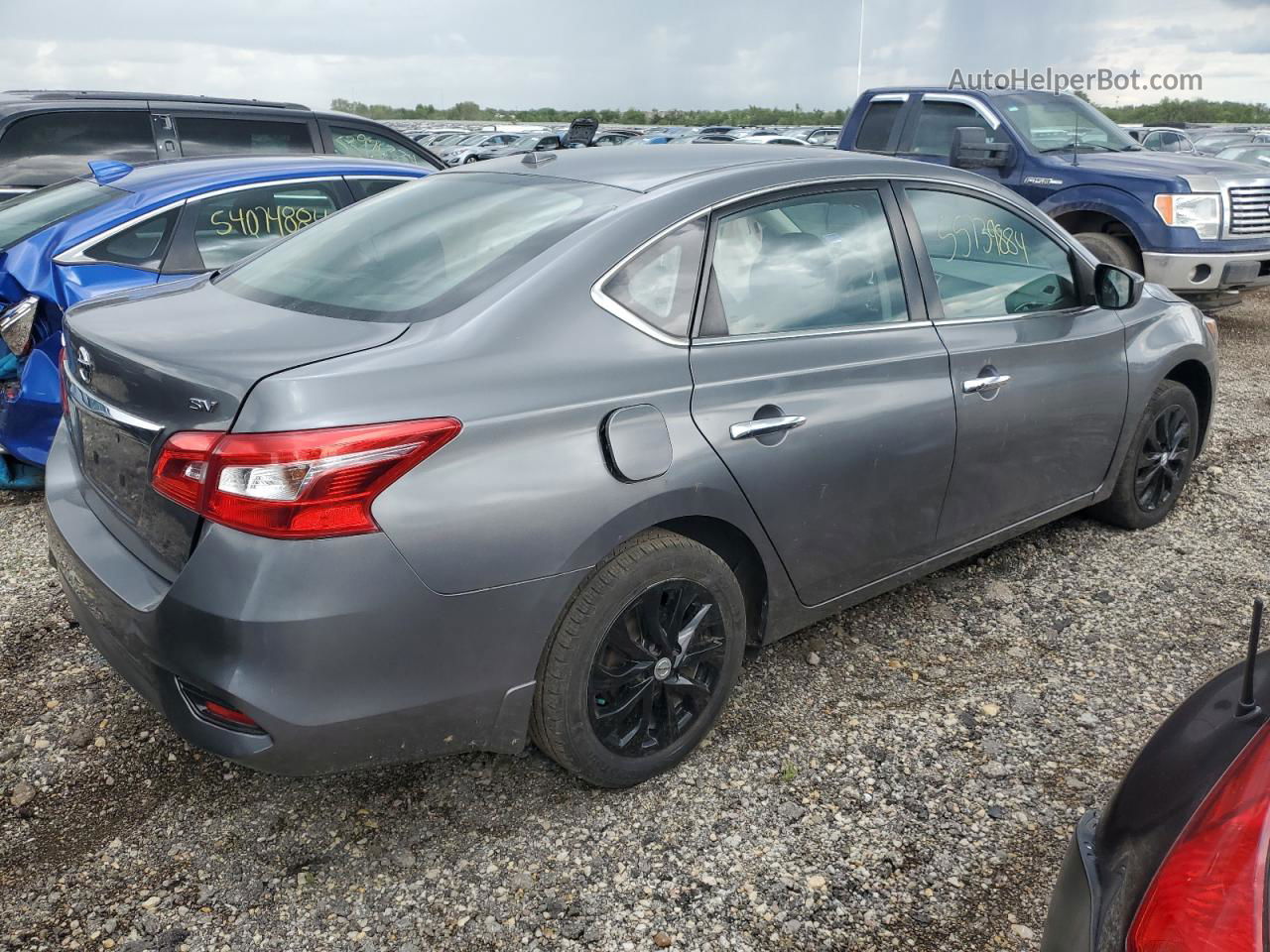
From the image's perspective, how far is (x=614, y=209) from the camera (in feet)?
8.92

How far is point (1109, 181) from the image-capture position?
7.94 m

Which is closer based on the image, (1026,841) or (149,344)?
(149,344)

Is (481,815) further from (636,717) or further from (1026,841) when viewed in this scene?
(1026,841)

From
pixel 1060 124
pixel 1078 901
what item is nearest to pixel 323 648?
pixel 1078 901

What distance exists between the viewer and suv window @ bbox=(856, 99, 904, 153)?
922 cm

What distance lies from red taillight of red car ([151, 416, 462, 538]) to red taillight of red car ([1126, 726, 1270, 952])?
4.92 ft

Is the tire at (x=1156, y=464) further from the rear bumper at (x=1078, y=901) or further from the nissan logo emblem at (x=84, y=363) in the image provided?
the nissan logo emblem at (x=84, y=363)

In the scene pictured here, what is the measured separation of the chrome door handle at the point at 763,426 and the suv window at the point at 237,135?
18.5ft

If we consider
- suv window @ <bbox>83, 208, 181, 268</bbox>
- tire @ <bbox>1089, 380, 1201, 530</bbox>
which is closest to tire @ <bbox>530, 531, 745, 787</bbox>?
tire @ <bbox>1089, 380, 1201, 530</bbox>

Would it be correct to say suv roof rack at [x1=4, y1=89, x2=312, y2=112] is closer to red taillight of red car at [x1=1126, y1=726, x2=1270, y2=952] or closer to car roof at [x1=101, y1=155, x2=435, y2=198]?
car roof at [x1=101, y1=155, x2=435, y2=198]

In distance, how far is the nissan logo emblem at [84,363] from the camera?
2.58m

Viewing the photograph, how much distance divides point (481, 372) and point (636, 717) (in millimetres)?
1020

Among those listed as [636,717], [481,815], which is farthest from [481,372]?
[481,815]

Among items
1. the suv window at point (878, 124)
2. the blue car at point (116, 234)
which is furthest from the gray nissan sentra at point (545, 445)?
the suv window at point (878, 124)
